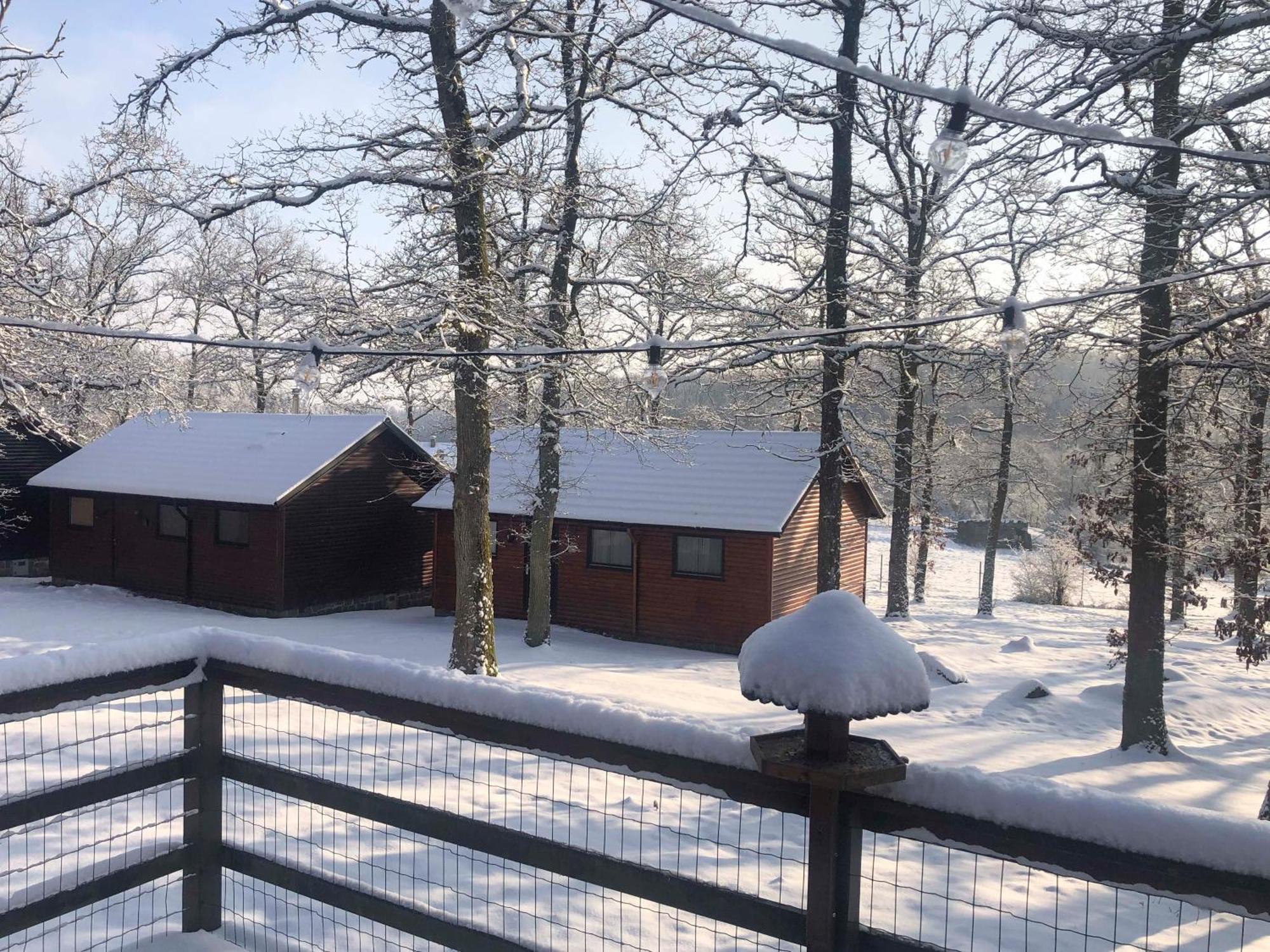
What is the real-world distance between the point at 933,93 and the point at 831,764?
1725 millimetres

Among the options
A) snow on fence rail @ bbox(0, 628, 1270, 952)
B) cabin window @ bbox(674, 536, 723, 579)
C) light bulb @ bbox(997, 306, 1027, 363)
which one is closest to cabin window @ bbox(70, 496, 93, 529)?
cabin window @ bbox(674, 536, 723, 579)

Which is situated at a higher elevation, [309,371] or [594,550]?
[309,371]

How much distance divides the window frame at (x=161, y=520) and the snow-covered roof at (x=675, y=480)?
18.7ft

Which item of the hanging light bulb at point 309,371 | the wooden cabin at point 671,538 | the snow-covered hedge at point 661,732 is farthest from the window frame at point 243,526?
the snow-covered hedge at point 661,732

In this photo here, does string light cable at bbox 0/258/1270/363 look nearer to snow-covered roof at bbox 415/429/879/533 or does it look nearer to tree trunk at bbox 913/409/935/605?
snow-covered roof at bbox 415/429/879/533

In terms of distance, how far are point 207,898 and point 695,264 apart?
14757 millimetres

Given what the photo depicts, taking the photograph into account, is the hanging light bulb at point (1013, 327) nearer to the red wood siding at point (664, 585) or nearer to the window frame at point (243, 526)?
the red wood siding at point (664, 585)

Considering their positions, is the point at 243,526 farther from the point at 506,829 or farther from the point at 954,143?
the point at 954,143

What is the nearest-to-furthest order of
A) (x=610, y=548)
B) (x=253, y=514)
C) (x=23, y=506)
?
(x=610, y=548) < (x=253, y=514) < (x=23, y=506)

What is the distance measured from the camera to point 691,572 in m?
18.9

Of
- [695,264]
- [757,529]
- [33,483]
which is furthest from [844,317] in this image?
[33,483]

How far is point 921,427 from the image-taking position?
2706cm

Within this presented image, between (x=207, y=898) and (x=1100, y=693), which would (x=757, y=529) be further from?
(x=207, y=898)

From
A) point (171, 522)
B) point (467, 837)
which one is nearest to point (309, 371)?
point (467, 837)
